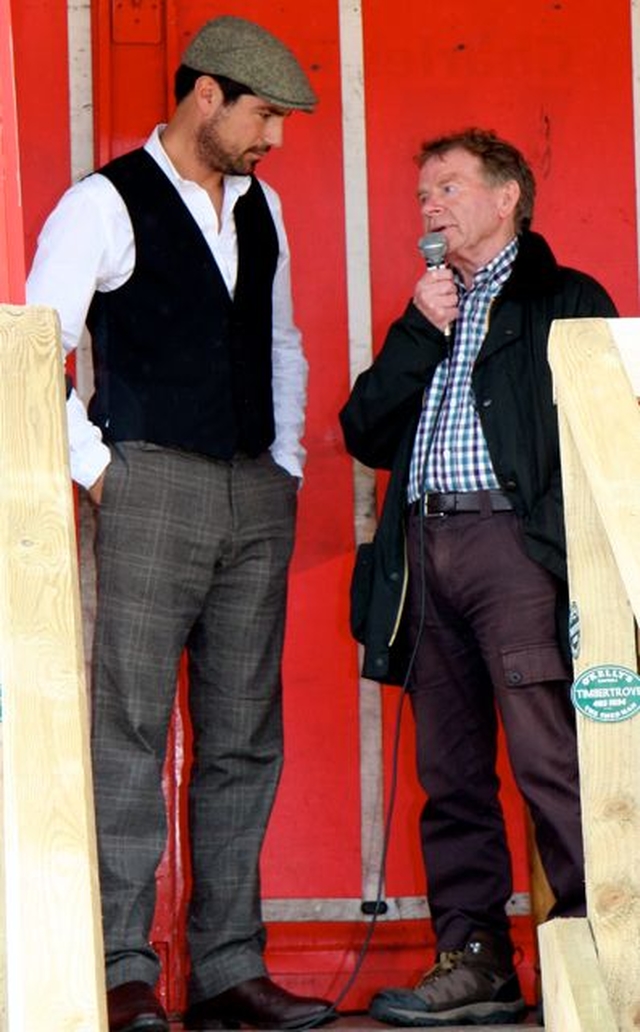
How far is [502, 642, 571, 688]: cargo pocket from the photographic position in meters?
4.58

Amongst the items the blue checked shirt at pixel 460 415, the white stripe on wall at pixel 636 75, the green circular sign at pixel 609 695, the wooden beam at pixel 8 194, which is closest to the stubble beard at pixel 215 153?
the blue checked shirt at pixel 460 415

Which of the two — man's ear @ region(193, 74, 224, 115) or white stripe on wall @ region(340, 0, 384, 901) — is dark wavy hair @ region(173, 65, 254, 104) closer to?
man's ear @ region(193, 74, 224, 115)

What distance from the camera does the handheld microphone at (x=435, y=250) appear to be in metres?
4.77

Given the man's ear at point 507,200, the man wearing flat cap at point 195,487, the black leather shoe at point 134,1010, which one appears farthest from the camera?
the man's ear at point 507,200

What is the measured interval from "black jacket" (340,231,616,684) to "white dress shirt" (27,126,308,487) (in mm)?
273

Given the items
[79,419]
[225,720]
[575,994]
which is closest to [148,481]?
[79,419]

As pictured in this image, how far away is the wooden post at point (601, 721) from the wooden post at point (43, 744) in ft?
2.32

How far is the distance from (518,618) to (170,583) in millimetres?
738

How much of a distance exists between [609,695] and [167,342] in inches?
76.0

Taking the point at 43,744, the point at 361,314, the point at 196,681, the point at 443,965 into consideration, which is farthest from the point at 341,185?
the point at 43,744

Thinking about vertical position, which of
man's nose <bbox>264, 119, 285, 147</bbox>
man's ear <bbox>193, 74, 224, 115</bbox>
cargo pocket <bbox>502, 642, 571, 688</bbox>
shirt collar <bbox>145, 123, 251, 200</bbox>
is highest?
man's ear <bbox>193, 74, 224, 115</bbox>

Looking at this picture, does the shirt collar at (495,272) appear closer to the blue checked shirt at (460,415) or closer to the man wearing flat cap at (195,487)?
the blue checked shirt at (460,415)

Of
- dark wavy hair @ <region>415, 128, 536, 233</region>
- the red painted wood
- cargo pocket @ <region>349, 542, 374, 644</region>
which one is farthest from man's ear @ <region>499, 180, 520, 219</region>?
cargo pocket @ <region>349, 542, 374, 644</region>

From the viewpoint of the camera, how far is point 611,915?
3.12 meters
